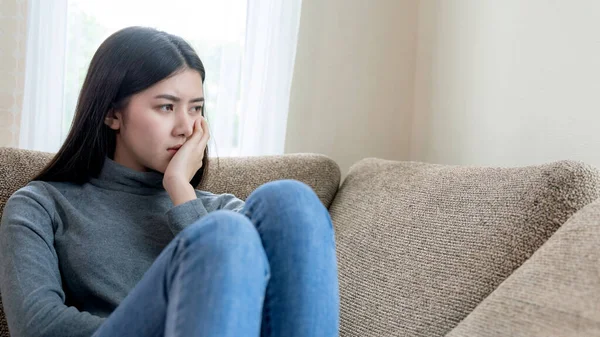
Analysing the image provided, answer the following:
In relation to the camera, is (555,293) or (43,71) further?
(43,71)

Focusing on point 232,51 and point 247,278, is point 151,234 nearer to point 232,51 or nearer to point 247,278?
point 247,278

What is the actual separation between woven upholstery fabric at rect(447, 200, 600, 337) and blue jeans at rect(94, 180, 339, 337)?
269 millimetres

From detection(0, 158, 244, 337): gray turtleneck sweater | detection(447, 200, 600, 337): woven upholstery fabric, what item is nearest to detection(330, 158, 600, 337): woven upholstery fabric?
detection(447, 200, 600, 337): woven upholstery fabric

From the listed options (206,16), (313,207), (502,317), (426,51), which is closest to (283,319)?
(313,207)

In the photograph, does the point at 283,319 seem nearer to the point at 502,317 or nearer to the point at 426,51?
the point at 502,317

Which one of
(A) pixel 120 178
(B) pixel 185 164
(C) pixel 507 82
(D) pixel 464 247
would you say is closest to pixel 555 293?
(D) pixel 464 247

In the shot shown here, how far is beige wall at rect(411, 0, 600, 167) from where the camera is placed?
1600 millimetres

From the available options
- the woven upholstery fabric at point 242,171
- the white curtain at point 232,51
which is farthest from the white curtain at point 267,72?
the woven upholstery fabric at point 242,171

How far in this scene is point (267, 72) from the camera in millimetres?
2285

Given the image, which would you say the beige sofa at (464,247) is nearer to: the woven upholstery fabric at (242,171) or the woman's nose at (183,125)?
the woven upholstery fabric at (242,171)

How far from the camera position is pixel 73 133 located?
4.49 ft

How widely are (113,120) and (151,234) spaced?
265 millimetres

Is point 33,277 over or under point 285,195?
under

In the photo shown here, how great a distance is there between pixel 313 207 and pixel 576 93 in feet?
3.16
